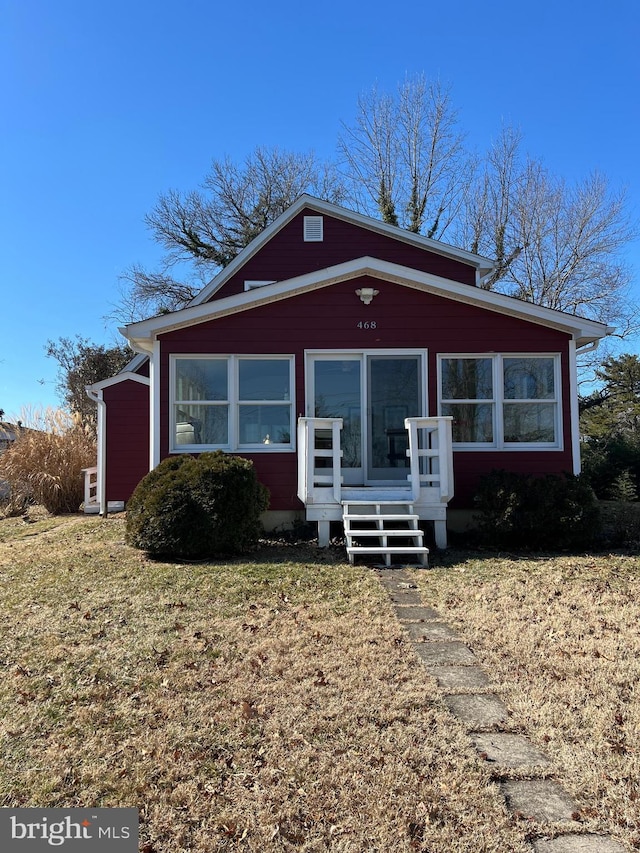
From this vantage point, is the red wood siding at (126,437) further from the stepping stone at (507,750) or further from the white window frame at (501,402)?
the stepping stone at (507,750)

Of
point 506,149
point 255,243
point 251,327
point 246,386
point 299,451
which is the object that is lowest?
point 299,451

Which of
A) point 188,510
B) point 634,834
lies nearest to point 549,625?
point 634,834

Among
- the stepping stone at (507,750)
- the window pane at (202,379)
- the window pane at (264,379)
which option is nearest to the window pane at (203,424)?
the window pane at (202,379)

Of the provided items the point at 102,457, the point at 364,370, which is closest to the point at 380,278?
the point at 364,370

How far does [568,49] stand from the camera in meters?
13.3

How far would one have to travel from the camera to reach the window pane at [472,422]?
8805 mm

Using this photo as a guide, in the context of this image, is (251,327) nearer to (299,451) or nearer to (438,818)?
(299,451)

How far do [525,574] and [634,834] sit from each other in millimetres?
4229

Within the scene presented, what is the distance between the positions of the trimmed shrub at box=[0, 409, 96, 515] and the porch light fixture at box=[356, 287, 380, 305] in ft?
25.0

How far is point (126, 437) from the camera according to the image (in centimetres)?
1132

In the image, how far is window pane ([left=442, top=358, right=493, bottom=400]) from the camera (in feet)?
28.9

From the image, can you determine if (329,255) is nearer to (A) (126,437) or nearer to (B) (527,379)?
(B) (527,379)

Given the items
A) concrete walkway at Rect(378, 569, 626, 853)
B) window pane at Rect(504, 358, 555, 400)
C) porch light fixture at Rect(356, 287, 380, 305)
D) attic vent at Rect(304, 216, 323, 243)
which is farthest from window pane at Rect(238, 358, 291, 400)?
concrete walkway at Rect(378, 569, 626, 853)

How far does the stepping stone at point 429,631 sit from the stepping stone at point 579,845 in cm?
211
